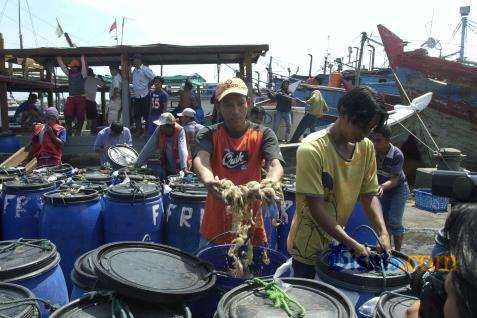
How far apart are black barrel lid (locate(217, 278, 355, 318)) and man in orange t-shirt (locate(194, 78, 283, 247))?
37.8 inches

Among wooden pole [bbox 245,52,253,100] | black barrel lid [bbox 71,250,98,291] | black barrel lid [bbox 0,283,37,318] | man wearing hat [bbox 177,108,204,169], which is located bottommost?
black barrel lid [bbox 71,250,98,291]

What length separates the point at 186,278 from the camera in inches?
84.0

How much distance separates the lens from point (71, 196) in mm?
4422

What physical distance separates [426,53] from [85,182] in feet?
47.4

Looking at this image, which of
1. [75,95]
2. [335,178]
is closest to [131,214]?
[335,178]

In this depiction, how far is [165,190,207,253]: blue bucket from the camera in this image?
441 centimetres

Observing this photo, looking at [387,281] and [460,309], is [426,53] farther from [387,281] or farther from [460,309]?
[460,309]

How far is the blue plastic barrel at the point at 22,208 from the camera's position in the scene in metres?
4.87

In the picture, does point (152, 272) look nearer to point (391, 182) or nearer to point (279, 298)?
point (279, 298)

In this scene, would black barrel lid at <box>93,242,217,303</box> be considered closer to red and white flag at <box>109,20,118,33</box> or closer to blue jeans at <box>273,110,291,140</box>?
blue jeans at <box>273,110,291,140</box>

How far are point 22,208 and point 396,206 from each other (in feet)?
15.5

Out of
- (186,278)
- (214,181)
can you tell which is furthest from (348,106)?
(186,278)

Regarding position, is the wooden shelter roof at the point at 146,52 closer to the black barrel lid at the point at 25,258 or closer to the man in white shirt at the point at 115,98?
the man in white shirt at the point at 115,98

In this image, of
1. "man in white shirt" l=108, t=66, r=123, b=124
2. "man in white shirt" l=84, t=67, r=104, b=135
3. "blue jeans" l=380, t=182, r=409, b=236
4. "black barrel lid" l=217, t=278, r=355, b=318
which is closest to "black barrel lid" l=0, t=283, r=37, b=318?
"black barrel lid" l=217, t=278, r=355, b=318
